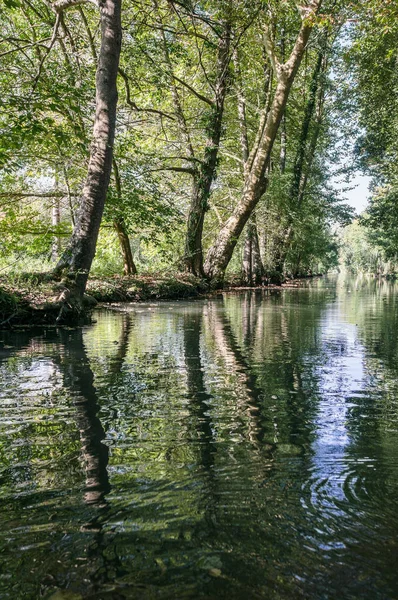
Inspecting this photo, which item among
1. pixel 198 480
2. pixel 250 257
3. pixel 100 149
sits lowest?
pixel 198 480

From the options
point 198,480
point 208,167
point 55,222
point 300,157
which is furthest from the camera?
point 300,157

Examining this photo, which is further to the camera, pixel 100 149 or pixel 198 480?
pixel 100 149

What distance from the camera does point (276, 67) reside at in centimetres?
1689

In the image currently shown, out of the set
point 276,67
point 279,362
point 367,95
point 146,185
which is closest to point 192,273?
point 146,185

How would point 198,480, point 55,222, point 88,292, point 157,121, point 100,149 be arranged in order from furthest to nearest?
point 157,121 < point 55,222 < point 88,292 < point 100,149 < point 198,480

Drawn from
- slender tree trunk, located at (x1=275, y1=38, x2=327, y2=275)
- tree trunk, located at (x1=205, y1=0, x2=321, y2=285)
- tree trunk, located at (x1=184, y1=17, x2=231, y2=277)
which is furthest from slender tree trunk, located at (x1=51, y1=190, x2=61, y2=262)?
slender tree trunk, located at (x1=275, y1=38, x2=327, y2=275)

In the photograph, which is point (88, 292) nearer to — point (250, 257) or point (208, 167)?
point (208, 167)

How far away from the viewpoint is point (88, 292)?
12203 millimetres

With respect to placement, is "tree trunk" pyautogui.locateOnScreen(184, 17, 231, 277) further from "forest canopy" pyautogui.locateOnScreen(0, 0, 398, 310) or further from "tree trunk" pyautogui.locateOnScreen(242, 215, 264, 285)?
"tree trunk" pyautogui.locateOnScreen(242, 215, 264, 285)

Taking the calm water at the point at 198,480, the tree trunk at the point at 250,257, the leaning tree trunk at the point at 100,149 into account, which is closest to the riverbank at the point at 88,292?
the leaning tree trunk at the point at 100,149

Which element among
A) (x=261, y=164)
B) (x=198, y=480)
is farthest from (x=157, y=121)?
(x=198, y=480)

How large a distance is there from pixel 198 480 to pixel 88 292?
10559 mm

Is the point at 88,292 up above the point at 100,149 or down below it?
below

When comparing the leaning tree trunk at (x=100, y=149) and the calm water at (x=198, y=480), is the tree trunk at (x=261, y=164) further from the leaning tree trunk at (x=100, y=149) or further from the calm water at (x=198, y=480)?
the calm water at (x=198, y=480)
